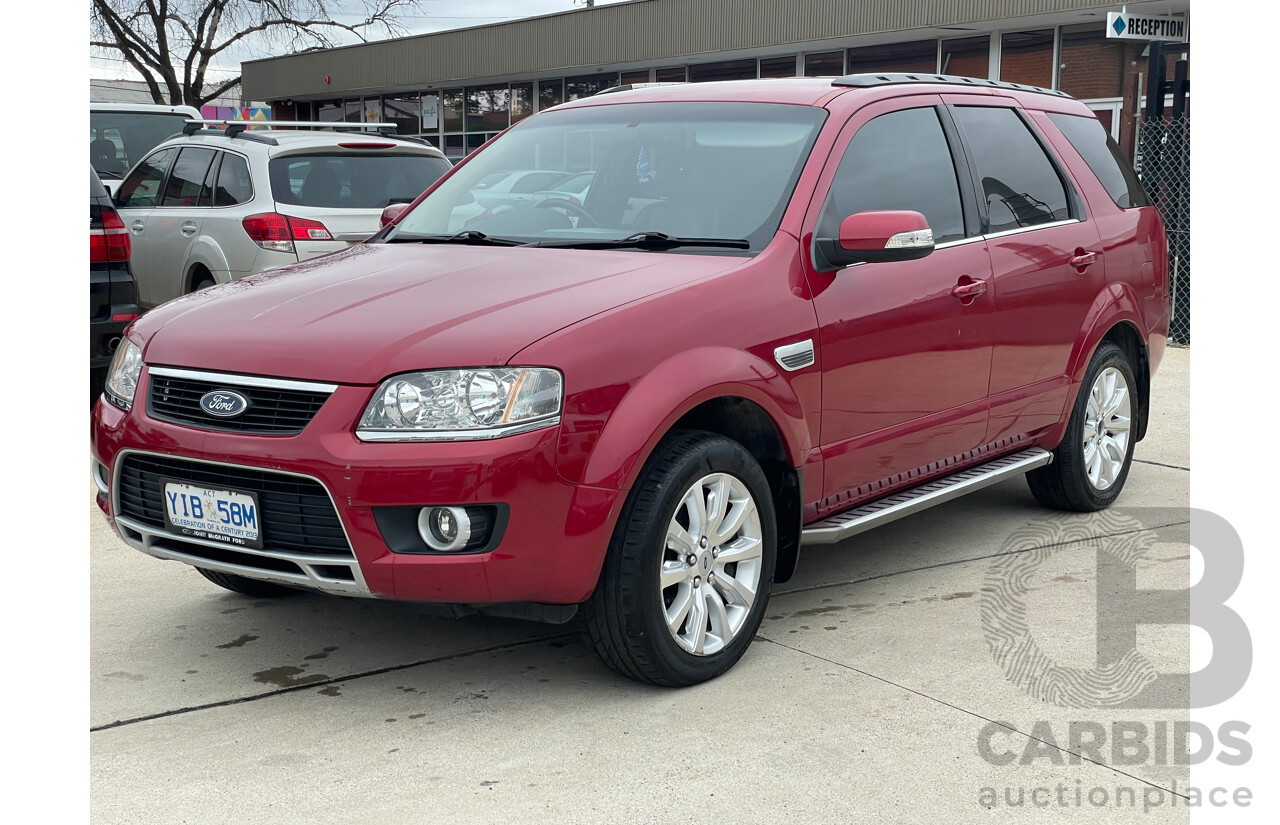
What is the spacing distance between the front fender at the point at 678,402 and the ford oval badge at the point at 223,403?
0.96 meters

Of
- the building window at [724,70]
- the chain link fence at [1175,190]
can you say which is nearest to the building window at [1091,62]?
the building window at [724,70]

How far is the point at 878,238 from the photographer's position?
4.10 metres

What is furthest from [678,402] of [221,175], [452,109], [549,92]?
[452,109]

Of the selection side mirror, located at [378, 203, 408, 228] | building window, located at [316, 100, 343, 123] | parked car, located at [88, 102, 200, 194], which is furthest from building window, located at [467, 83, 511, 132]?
side mirror, located at [378, 203, 408, 228]

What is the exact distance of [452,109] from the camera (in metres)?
36.8

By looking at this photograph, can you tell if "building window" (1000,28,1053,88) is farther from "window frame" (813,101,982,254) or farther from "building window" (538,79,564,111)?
"window frame" (813,101,982,254)

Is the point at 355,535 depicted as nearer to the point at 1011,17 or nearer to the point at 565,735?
the point at 565,735

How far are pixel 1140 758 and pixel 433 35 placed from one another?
34922 mm

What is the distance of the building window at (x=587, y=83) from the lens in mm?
31453

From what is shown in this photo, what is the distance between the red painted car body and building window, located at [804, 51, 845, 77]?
876 inches

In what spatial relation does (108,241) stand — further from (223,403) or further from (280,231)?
(223,403)

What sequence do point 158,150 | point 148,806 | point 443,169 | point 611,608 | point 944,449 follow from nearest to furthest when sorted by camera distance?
1. point 148,806
2. point 611,608
3. point 944,449
4. point 443,169
5. point 158,150

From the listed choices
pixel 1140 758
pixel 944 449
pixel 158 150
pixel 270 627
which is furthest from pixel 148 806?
pixel 158 150

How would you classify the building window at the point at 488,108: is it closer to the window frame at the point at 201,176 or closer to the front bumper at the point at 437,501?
the window frame at the point at 201,176
